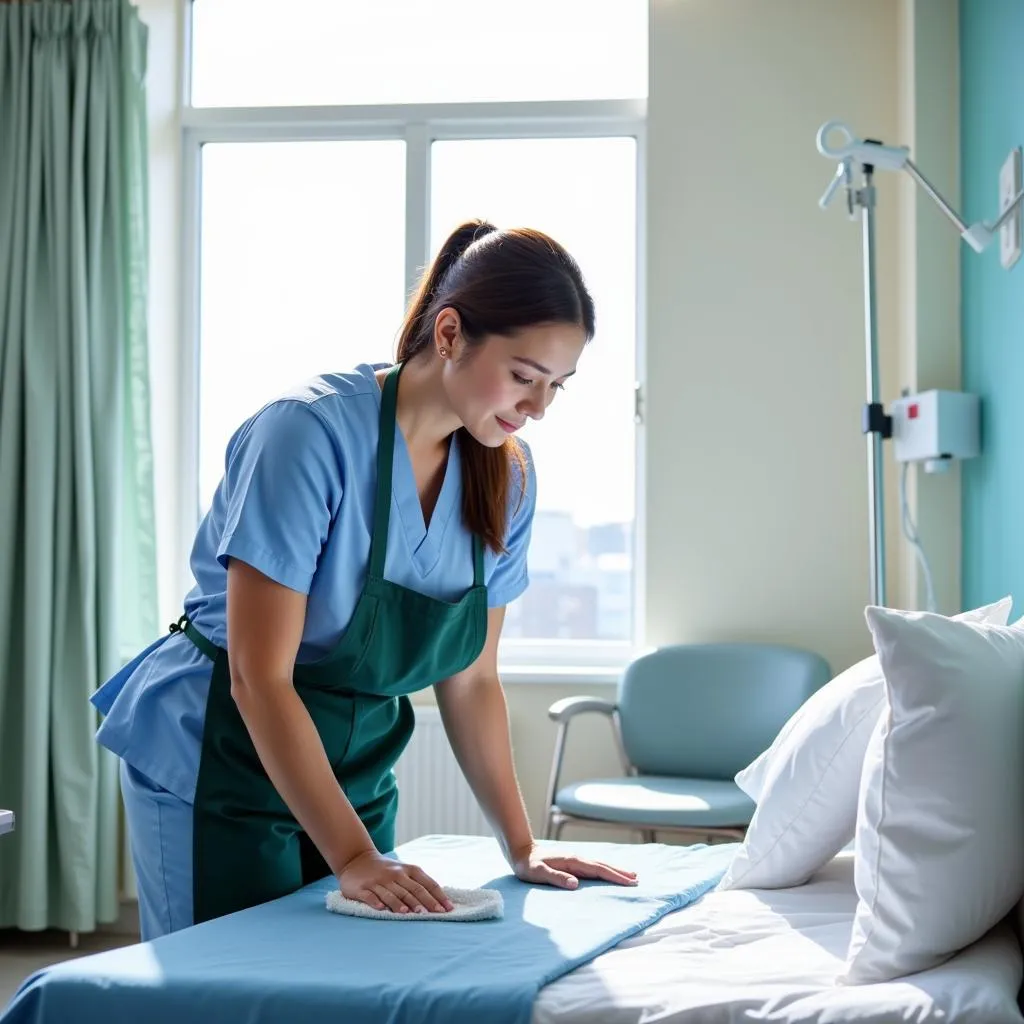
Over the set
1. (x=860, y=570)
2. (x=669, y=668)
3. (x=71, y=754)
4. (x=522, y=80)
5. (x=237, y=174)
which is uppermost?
(x=522, y=80)

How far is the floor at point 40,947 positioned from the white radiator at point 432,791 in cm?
82

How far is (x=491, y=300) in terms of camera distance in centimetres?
163

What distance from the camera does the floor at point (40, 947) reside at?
3355mm

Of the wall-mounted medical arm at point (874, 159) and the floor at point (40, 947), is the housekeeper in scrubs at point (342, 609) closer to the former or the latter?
the wall-mounted medical arm at point (874, 159)

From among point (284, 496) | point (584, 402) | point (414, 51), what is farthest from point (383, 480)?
point (414, 51)

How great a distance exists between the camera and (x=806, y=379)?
3.71 meters

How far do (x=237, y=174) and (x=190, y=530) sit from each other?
1108 mm

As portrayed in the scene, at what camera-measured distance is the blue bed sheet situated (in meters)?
1.19

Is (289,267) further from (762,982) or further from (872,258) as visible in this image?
(762,982)

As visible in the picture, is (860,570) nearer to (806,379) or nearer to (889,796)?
(806,379)

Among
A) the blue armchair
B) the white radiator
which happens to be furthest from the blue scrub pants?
the white radiator

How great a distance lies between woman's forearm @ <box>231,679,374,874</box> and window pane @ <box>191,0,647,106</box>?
9.54ft

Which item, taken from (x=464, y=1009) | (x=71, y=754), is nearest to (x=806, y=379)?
(x=71, y=754)

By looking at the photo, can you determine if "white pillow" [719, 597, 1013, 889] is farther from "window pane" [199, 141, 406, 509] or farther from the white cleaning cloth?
"window pane" [199, 141, 406, 509]
